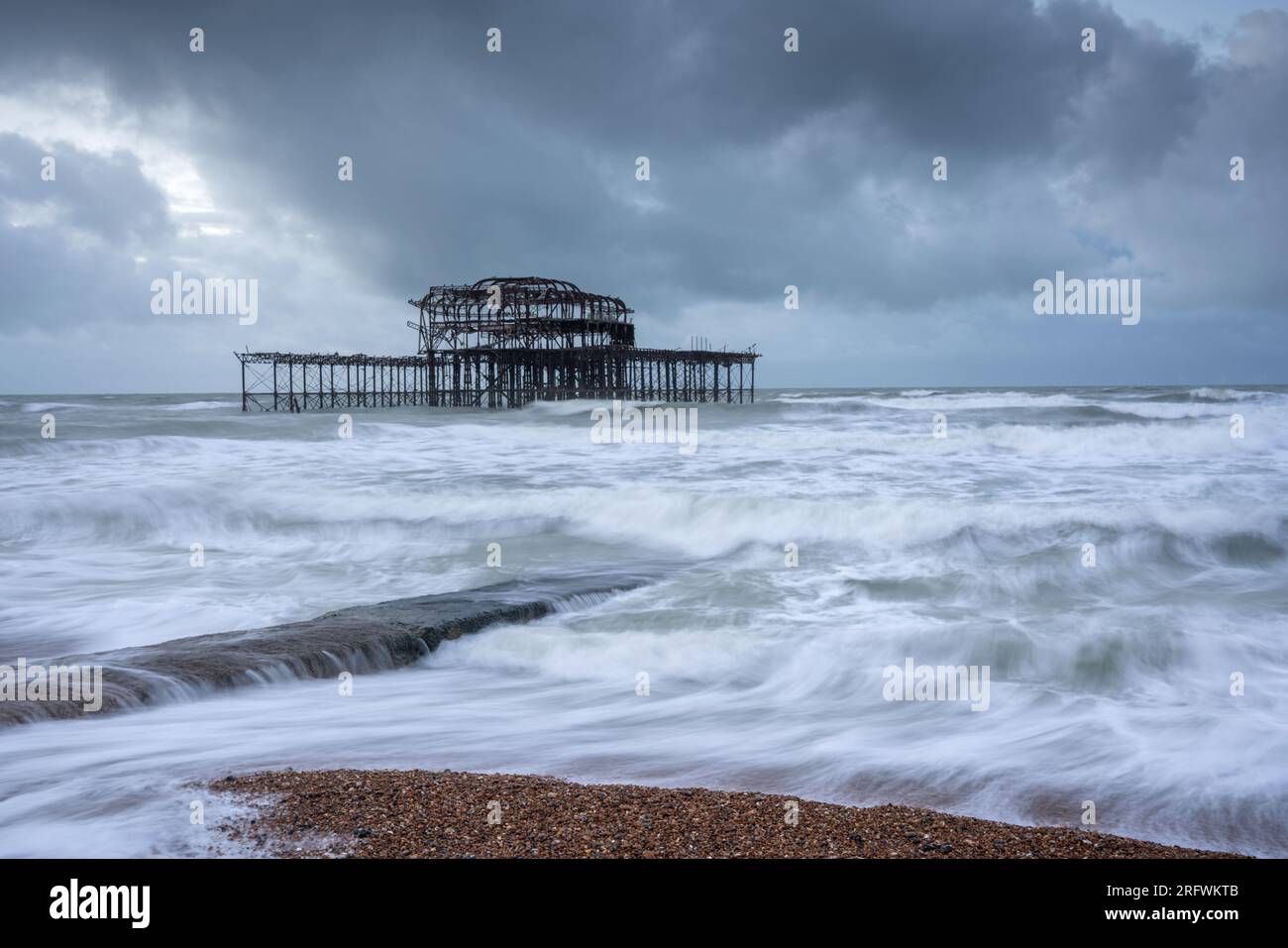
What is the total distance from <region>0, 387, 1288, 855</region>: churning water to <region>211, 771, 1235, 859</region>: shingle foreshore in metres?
0.48

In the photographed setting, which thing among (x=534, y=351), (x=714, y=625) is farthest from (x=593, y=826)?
(x=534, y=351)

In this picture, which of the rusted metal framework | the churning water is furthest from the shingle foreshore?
the rusted metal framework

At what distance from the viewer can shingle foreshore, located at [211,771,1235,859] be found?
385 cm

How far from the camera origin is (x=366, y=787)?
14.9 feet

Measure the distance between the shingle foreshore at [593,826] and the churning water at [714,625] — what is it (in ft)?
1.57

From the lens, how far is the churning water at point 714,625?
5.29m

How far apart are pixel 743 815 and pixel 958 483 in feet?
49.8

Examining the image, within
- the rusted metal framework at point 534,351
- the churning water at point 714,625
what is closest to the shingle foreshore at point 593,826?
the churning water at point 714,625

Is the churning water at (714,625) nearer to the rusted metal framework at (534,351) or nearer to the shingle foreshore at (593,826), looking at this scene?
the shingle foreshore at (593,826)

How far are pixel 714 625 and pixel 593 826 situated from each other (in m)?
4.94

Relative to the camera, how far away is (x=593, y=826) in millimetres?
4074

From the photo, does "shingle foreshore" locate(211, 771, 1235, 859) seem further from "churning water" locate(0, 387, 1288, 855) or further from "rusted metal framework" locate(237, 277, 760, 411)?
"rusted metal framework" locate(237, 277, 760, 411)

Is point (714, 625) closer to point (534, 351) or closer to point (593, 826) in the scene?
point (593, 826)

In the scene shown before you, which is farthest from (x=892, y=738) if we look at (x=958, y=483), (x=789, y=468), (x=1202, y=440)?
(x=1202, y=440)
